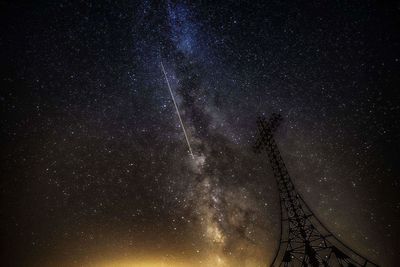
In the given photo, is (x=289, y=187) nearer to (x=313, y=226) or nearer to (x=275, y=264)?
(x=313, y=226)

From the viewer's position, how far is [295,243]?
1124 cm

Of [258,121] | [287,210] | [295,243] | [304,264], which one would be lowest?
[304,264]

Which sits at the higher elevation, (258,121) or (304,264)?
(258,121)

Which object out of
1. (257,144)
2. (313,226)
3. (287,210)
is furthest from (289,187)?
(257,144)

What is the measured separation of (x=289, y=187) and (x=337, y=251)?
3291 millimetres

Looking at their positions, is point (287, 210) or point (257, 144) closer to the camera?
point (287, 210)

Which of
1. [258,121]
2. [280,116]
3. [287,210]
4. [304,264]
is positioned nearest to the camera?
[304,264]

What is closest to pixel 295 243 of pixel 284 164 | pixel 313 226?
pixel 313 226

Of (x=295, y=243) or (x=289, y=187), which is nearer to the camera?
(x=295, y=243)

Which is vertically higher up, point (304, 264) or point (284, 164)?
point (284, 164)

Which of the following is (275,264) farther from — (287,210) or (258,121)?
(258,121)

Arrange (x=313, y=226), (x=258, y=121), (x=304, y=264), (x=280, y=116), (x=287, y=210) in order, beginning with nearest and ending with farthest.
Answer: (x=304, y=264), (x=313, y=226), (x=287, y=210), (x=280, y=116), (x=258, y=121)

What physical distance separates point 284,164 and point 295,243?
3844 millimetres

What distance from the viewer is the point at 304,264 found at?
10.2m
